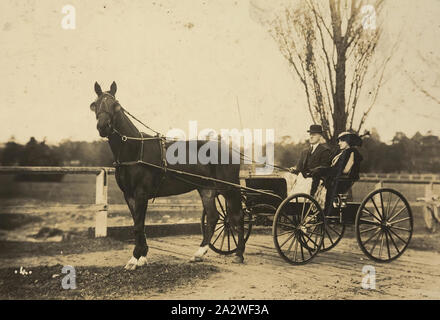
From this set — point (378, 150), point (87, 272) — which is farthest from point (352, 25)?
point (87, 272)

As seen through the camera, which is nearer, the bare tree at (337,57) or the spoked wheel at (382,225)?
the spoked wheel at (382,225)

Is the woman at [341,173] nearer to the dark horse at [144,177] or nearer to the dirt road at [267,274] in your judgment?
the dirt road at [267,274]

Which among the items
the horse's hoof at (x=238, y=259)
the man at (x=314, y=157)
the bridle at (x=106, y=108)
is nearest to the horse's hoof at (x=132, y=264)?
the horse's hoof at (x=238, y=259)

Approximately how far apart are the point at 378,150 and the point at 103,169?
4.97 m

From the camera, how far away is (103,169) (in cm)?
576

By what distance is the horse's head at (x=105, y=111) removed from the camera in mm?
4055

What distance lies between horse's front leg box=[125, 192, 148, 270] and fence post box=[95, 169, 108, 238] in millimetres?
1309

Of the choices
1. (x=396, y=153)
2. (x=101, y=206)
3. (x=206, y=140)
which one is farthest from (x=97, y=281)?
(x=396, y=153)

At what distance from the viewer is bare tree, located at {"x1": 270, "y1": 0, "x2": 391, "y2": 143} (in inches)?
236

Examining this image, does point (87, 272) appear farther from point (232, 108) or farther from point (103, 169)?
point (232, 108)

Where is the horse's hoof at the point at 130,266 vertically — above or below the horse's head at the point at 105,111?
below

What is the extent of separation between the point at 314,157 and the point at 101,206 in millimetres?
3150

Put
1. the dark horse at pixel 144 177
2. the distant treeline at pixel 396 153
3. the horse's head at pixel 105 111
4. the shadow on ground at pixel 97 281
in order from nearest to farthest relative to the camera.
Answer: the shadow on ground at pixel 97 281 < the horse's head at pixel 105 111 < the dark horse at pixel 144 177 < the distant treeline at pixel 396 153
